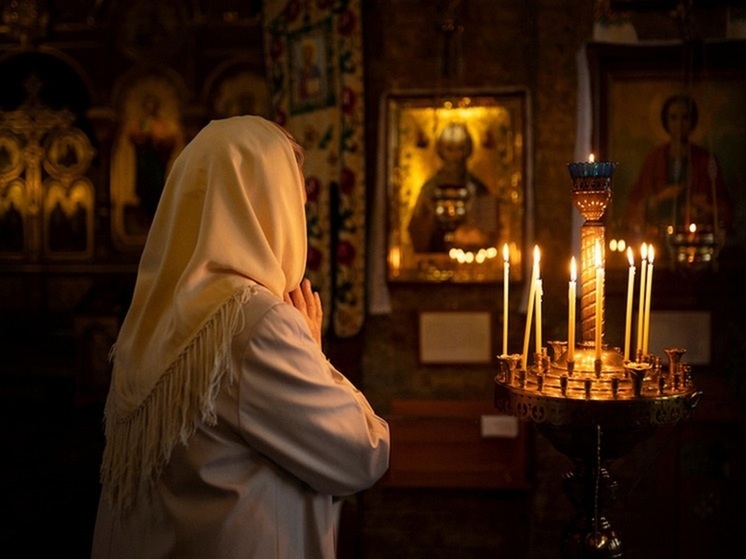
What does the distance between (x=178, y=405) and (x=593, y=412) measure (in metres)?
0.85

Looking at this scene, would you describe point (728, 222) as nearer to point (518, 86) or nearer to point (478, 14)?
point (518, 86)

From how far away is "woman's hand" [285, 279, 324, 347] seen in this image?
199 cm

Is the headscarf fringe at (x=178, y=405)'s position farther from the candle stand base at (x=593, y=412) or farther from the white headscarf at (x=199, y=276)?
the candle stand base at (x=593, y=412)

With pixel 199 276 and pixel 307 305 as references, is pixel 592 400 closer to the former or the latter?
pixel 307 305

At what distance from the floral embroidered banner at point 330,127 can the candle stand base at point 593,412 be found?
2834 millimetres

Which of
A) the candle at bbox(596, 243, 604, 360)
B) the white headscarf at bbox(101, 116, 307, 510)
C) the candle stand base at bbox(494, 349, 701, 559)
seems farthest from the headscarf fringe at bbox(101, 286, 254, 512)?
the candle at bbox(596, 243, 604, 360)

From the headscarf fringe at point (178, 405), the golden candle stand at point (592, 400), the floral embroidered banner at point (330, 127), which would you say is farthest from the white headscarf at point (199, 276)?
the floral embroidered banner at point (330, 127)

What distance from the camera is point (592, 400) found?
5.30 ft

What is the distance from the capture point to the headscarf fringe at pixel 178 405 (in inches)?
67.4

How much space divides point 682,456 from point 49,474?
12.0 ft

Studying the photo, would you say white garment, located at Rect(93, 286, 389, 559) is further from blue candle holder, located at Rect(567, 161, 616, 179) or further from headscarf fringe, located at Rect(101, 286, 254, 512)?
blue candle holder, located at Rect(567, 161, 616, 179)

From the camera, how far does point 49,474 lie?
16.5ft

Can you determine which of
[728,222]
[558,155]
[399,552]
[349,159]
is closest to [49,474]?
[399,552]

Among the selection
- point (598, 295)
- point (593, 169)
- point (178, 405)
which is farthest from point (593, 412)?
point (178, 405)
